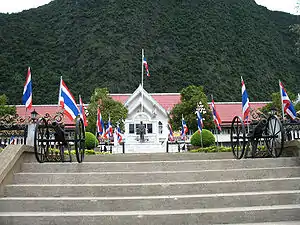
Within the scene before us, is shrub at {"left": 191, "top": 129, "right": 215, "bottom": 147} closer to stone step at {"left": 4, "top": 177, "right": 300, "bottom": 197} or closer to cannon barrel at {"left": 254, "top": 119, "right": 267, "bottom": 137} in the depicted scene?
cannon barrel at {"left": 254, "top": 119, "right": 267, "bottom": 137}

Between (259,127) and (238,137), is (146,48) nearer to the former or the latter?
(238,137)

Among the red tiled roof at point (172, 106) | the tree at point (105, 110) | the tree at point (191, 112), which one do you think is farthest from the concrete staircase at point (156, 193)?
the red tiled roof at point (172, 106)

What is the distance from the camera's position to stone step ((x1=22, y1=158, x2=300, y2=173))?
586 centimetres

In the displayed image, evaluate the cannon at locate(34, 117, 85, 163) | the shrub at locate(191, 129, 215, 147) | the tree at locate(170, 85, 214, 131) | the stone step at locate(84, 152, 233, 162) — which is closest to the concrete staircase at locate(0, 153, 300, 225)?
the cannon at locate(34, 117, 85, 163)

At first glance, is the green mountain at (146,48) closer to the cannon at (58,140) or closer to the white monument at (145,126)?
the white monument at (145,126)

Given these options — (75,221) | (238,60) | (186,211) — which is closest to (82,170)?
(75,221)

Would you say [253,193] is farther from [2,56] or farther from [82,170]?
[2,56]

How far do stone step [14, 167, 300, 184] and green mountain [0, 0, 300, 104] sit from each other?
45350 millimetres

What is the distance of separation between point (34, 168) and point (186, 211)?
9.93ft

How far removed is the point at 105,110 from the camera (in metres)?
26.5

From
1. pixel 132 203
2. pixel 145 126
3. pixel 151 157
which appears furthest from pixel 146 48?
pixel 132 203

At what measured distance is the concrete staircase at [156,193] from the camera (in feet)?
14.1

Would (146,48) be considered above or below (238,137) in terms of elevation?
above

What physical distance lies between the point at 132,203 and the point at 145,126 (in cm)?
2268
